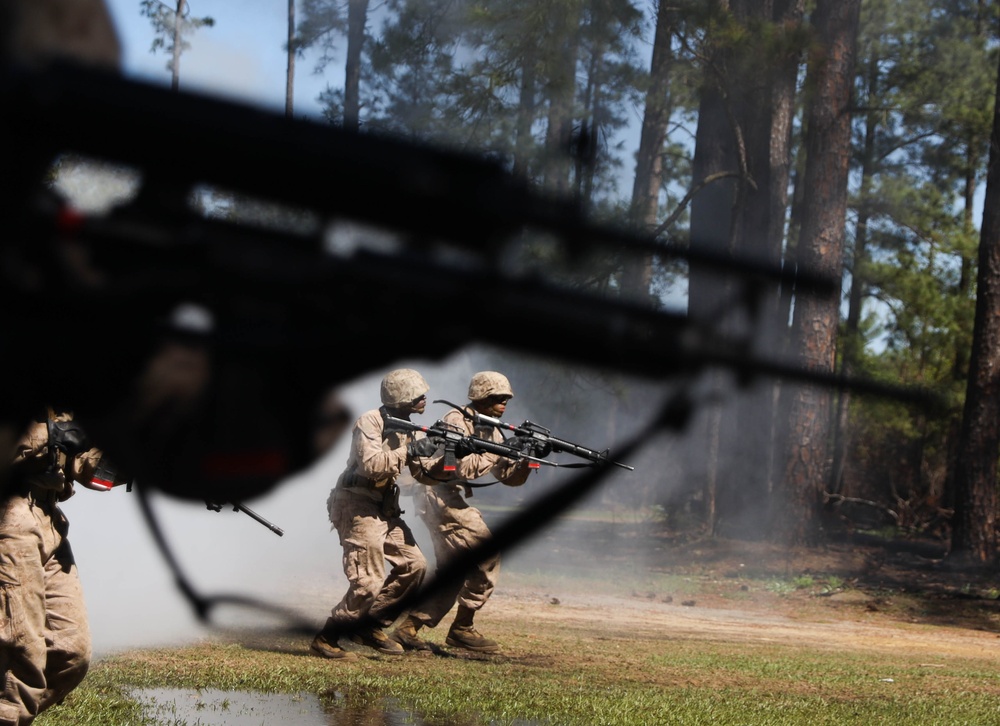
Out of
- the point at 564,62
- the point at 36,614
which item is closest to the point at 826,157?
the point at 564,62

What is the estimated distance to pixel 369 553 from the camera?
29.4ft

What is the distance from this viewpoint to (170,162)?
173 cm

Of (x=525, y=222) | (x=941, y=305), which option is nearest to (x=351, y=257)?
(x=525, y=222)

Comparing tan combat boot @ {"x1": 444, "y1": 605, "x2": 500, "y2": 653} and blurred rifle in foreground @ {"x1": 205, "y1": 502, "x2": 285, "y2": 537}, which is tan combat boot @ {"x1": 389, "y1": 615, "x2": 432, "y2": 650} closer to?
tan combat boot @ {"x1": 444, "y1": 605, "x2": 500, "y2": 653}

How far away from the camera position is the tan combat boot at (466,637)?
9609 mm

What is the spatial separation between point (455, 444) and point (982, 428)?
990cm

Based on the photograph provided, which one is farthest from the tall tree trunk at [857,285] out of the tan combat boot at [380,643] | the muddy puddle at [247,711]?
the muddy puddle at [247,711]

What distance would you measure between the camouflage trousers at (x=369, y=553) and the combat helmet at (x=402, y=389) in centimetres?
82

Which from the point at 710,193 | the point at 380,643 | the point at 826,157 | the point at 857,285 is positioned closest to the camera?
the point at 380,643

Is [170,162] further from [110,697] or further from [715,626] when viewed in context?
[715,626]

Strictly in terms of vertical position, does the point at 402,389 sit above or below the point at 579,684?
above

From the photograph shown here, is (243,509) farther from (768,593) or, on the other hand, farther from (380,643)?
(768,593)

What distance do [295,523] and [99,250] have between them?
13.1m

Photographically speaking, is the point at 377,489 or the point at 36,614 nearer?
the point at 36,614
